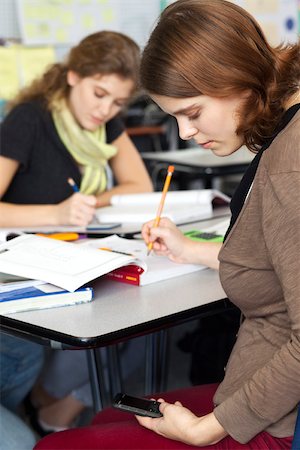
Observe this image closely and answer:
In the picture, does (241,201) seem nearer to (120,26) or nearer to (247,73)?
(247,73)

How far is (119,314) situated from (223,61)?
1.51ft

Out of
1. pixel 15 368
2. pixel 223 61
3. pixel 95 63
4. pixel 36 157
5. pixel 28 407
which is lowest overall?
pixel 28 407

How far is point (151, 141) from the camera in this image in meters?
5.12

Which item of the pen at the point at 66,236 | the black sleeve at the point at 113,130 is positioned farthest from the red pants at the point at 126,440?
the black sleeve at the point at 113,130

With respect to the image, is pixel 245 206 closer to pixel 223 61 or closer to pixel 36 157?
pixel 223 61

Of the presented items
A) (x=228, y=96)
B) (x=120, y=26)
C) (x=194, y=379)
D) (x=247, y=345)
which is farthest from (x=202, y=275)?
(x=120, y=26)

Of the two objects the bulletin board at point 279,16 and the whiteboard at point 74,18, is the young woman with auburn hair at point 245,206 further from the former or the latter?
the bulletin board at point 279,16

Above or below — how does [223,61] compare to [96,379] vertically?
above

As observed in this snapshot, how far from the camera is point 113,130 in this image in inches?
91.8

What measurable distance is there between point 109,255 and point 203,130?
0.37 meters

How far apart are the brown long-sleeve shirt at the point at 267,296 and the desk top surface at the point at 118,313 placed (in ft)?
0.49

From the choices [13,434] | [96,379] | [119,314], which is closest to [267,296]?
[119,314]

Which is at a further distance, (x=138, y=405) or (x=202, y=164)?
(x=202, y=164)

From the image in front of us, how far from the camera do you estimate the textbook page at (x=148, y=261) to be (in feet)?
4.42
